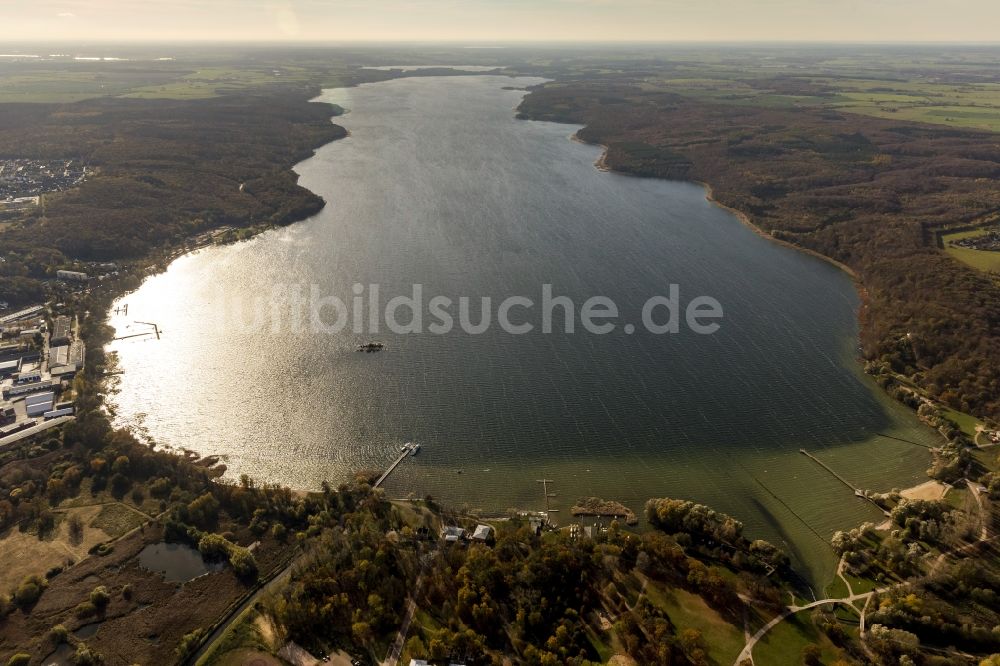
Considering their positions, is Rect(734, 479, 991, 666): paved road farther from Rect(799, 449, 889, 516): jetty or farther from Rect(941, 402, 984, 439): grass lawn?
Rect(941, 402, 984, 439): grass lawn

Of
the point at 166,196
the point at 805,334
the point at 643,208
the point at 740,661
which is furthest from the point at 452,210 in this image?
the point at 740,661

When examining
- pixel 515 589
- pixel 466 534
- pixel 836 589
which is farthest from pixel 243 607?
pixel 836 589

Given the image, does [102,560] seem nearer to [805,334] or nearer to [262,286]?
[262,286]

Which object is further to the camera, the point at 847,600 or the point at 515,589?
the point at 847,600

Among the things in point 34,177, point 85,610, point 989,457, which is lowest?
point 85,610

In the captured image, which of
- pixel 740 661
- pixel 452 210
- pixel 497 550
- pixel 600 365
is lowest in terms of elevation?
pixel 740 661

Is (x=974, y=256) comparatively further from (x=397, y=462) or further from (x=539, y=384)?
(x=397, y=462)

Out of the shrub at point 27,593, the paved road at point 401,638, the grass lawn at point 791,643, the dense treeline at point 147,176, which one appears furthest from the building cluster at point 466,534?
the dense treeline at point 147,176
